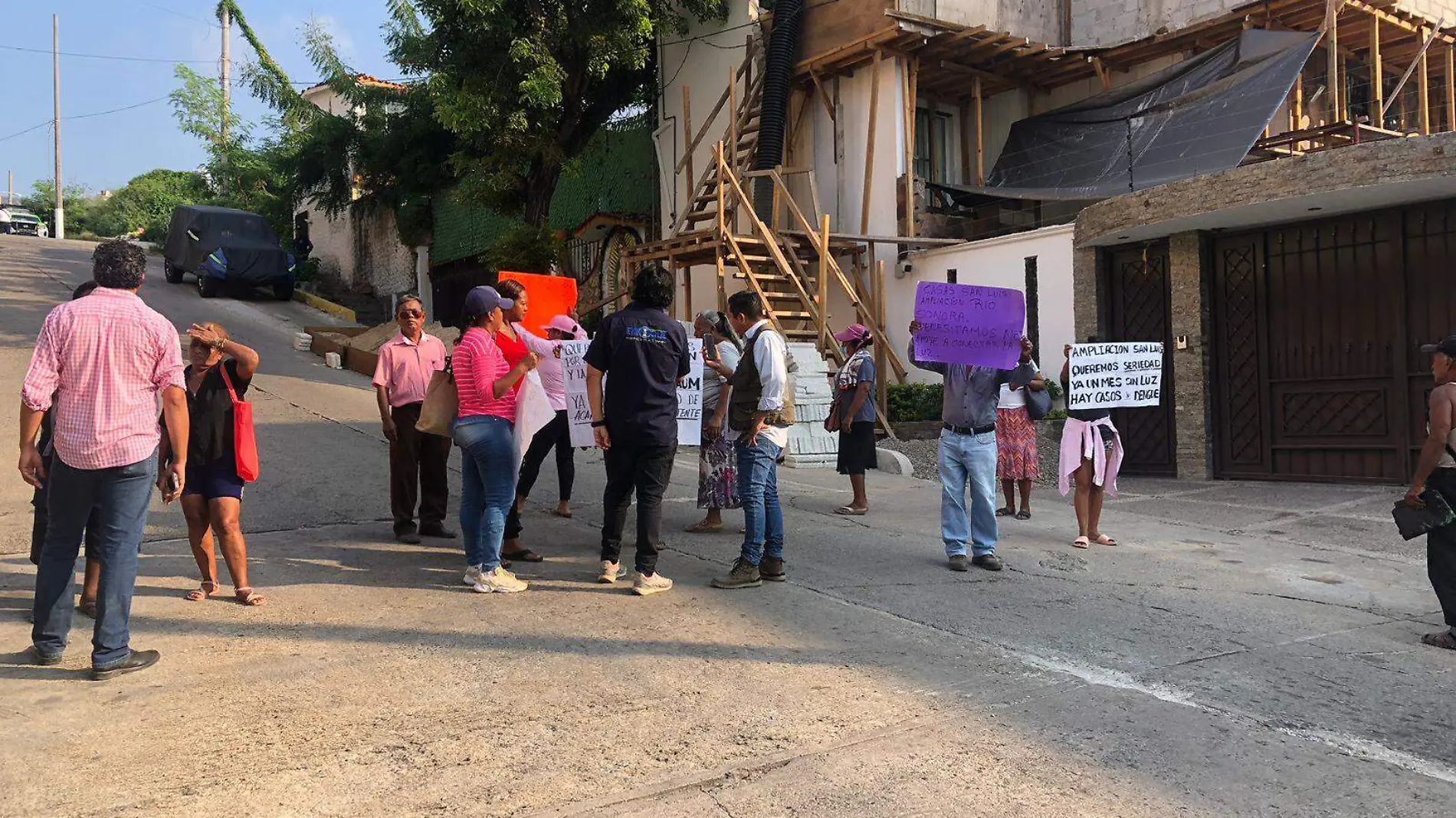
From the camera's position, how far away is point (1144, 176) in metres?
13.9

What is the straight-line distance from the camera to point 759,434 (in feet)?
18.9

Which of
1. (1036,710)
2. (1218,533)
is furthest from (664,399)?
(1218,533)

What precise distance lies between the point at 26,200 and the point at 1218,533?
218 ft

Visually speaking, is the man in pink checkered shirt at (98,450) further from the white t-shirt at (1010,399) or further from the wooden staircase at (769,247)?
the wooden staircase at (769,247)

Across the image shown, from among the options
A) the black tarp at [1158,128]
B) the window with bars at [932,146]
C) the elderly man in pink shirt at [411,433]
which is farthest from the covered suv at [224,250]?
the elderly man in pink shirt at [411,433]

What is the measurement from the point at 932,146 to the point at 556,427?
1272cm

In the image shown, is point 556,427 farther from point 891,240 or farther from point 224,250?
point 224,250

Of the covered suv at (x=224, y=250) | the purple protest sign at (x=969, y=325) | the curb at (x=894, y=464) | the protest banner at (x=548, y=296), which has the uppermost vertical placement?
the covered suv at (x=224, y=250)

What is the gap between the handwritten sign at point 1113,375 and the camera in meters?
7.41

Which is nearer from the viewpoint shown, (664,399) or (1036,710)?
(1036,710)

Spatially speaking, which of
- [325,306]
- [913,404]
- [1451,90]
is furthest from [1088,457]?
[325,306]

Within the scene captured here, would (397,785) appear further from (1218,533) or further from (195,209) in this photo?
(195,209)

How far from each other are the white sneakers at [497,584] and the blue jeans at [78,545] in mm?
1709

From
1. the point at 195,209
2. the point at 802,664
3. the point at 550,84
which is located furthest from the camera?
the point at 195,209
